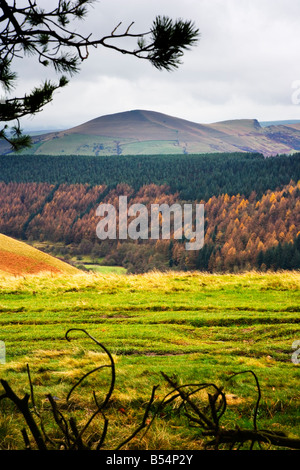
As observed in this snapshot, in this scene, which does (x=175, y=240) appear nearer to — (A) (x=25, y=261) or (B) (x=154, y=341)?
(A) (x=25, y=261)

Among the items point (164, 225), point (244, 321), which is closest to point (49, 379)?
point (244, 321)

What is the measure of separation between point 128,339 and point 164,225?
133977 millimetres

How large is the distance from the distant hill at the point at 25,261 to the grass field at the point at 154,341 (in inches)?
529

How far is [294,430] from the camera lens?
444 centimetres

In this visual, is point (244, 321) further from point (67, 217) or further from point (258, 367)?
point (67, 217)

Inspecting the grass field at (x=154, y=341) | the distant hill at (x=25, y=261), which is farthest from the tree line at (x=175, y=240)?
the grass field at (x=154, y=341)

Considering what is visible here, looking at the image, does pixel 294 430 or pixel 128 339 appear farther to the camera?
pixel 128 339

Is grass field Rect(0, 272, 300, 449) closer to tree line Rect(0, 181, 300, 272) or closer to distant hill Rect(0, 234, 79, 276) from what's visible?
distant hill Rect(0, 234, 79, 276)

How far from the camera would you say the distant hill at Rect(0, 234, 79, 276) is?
37156 millimetres

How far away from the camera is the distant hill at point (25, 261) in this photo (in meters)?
37.2

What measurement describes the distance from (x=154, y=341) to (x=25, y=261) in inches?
1196

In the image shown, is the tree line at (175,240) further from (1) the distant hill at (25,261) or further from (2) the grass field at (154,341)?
(2) the grass field at (154,341)

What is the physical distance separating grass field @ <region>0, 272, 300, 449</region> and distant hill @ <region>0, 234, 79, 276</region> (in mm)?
13440

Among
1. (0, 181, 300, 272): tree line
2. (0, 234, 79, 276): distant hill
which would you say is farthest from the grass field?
(0, 181, 300, 272): tree line
